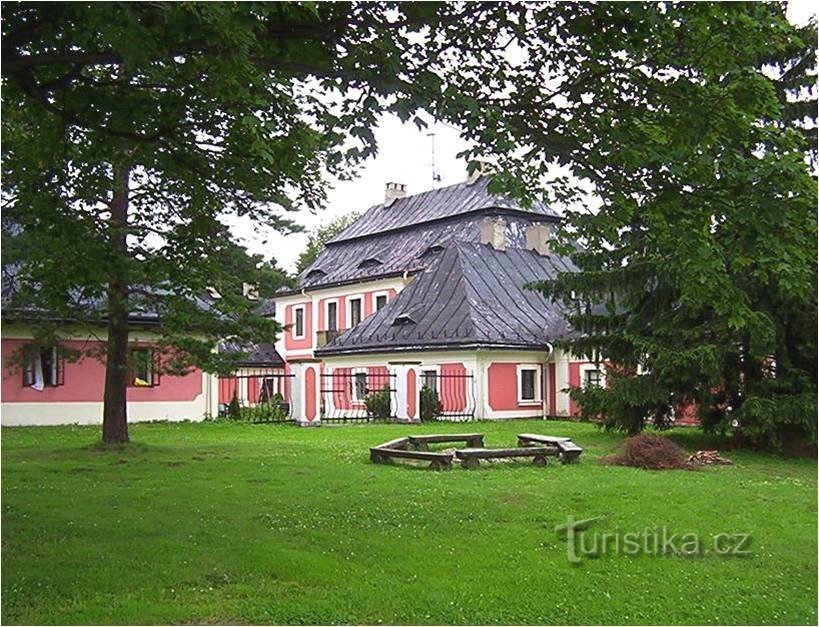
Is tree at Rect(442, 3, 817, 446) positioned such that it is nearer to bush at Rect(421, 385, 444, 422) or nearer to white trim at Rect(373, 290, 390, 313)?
bush at Rect(421, 385, 444, 422)

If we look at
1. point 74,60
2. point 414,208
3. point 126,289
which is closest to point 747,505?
point 74,60

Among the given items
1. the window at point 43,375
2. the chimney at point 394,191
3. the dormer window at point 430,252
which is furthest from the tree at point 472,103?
the chimney at point 394,191

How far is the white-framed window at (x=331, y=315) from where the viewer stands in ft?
139

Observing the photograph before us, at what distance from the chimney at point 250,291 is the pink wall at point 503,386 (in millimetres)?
11773

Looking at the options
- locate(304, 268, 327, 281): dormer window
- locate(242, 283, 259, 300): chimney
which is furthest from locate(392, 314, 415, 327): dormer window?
locate(304, 268, 327, 281): dormer window

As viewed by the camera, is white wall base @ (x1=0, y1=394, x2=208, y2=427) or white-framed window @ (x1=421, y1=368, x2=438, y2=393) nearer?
white wall base @ (x1=0, y1=394, x2=208, y2=427)

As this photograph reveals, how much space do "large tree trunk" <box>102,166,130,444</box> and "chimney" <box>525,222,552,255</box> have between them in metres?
22.0

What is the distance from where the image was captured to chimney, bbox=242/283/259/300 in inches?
681

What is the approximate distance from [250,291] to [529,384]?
45.7 ft

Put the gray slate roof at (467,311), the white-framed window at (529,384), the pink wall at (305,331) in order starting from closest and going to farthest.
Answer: the gray slate roof at (467,311)
the white-framed window at (529,384)
the pink wall at (305,331)

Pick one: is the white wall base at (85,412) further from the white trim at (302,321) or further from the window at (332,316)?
the white trim at (302,321)

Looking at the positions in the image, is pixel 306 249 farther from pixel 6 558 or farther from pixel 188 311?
pixel 6 558

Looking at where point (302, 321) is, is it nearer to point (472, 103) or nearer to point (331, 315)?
Answer: point (331, 315)

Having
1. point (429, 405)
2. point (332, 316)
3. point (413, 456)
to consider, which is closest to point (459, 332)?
point (429, 405)
